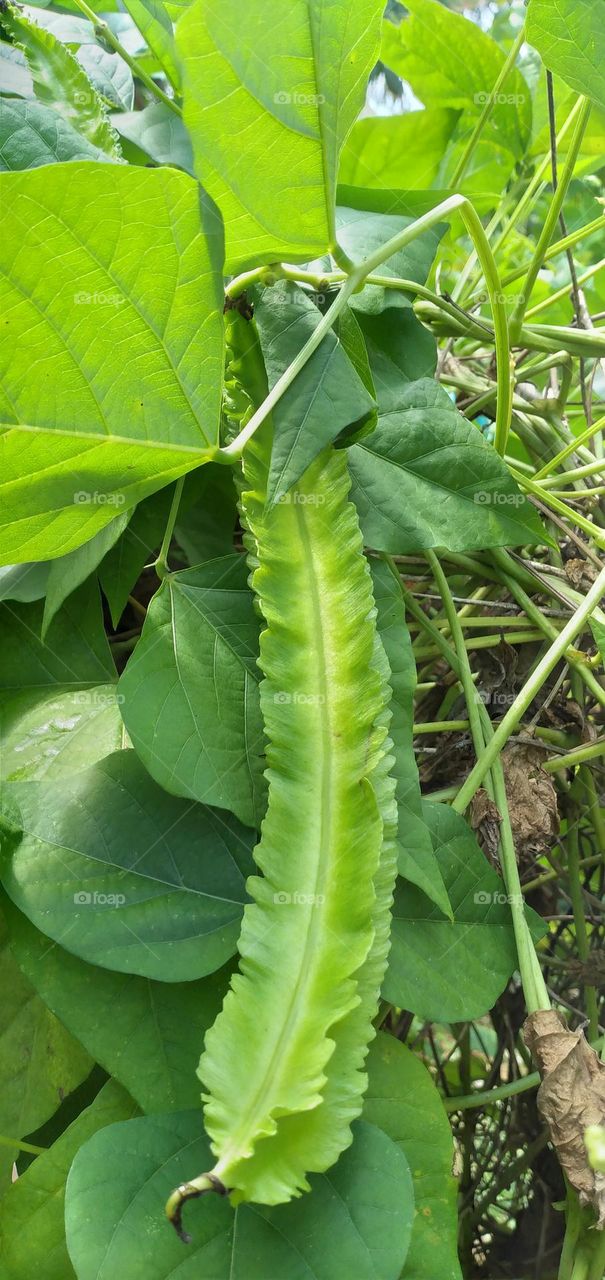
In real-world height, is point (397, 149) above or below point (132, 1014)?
above

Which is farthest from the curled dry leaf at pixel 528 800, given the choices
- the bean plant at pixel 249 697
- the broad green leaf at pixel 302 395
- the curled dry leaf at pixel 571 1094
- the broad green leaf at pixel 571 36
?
the broad green leaf at pixel 571 36

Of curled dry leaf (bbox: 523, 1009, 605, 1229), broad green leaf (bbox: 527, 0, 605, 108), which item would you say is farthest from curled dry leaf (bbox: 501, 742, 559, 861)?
broad green leaf (bbox: 527, 0, 605, 108)

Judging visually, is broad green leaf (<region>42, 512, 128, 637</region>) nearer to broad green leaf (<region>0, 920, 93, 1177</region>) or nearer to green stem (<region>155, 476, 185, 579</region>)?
green stem (<region>155, 476, 185, 579</region>)

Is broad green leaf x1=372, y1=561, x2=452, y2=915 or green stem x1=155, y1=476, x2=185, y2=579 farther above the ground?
green stem x1=155, y1=476, x2=185, y2=579

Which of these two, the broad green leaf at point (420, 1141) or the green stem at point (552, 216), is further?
the green stem at point (552, 216)

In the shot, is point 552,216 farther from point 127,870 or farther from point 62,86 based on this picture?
point 127,870

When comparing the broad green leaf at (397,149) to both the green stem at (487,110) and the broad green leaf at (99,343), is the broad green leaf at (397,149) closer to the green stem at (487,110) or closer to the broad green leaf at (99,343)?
the green stem at (487,110)

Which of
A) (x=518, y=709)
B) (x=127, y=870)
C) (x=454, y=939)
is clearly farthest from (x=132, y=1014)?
(x=518, y=709)
